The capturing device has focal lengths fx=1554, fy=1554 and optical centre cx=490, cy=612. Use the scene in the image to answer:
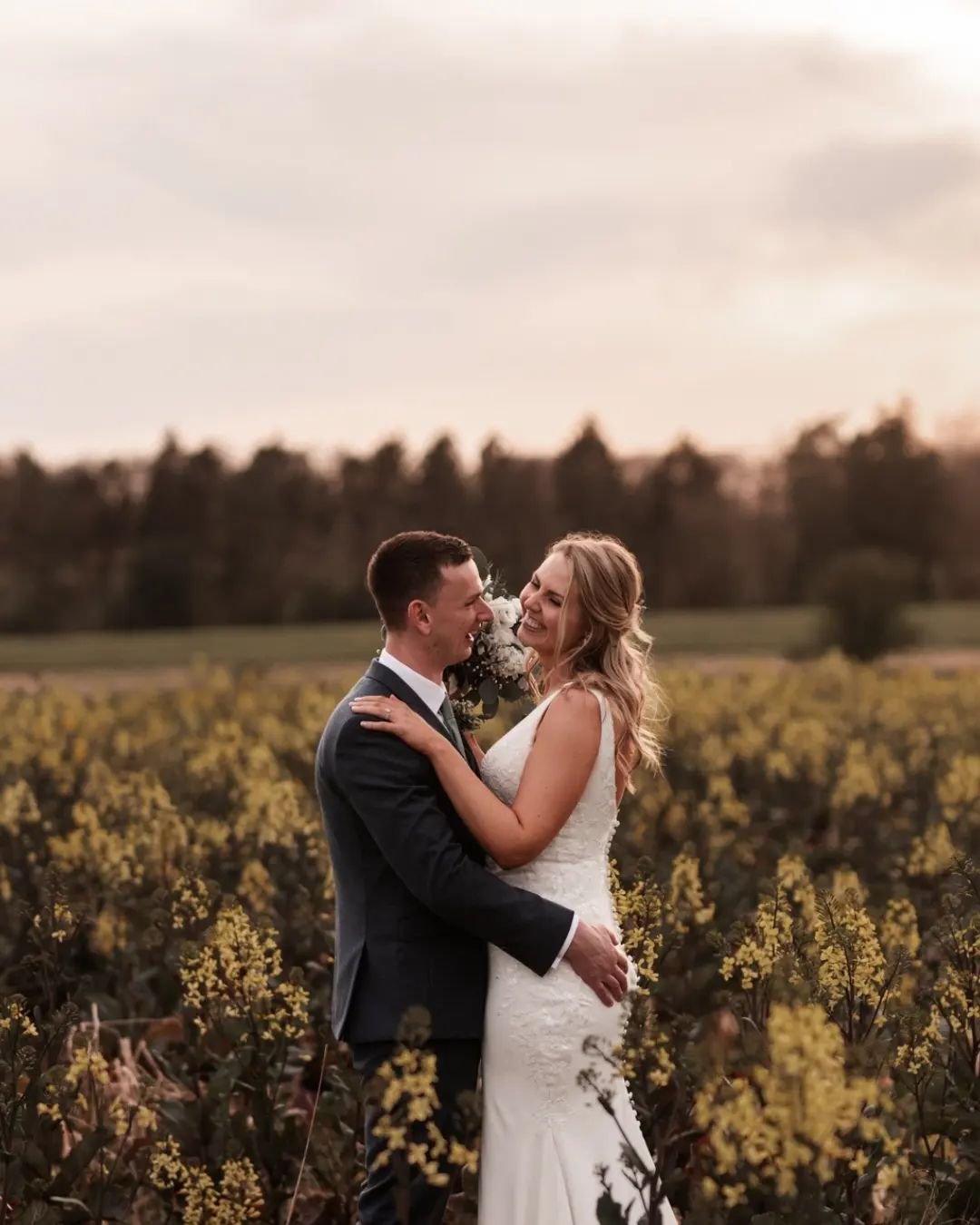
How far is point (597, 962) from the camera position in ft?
11.6

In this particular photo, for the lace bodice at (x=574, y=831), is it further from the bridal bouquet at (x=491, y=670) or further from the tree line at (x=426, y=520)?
the tree line at (x=426, y=520)

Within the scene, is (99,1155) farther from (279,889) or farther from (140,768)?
(140,768)

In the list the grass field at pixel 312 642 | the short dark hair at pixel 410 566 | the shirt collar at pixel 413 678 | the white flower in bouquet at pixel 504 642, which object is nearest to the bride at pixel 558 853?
the shirt collar at pixel 413 678

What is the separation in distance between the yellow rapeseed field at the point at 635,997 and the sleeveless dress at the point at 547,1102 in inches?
3.5

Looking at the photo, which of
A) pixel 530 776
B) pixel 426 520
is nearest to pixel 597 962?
pixel 530 776

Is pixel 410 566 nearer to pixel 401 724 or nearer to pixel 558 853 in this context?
pixel 401 724

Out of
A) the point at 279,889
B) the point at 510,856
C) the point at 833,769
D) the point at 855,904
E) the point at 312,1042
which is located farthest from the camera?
the point at 833,769

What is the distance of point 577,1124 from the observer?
11.7ft

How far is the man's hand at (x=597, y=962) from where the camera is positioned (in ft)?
11.6

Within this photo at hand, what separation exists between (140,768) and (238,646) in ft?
115

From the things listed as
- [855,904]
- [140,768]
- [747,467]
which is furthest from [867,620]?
[747,467]

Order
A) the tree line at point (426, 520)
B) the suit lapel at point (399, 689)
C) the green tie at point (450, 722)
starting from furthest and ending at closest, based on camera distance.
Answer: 1. the tree line at point (426, 520)
2. the green tie at point (450, 722)
3. the suit lapel at point (399, 689)

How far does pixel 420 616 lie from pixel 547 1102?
3.78 feet

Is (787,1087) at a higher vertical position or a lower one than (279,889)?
higher
